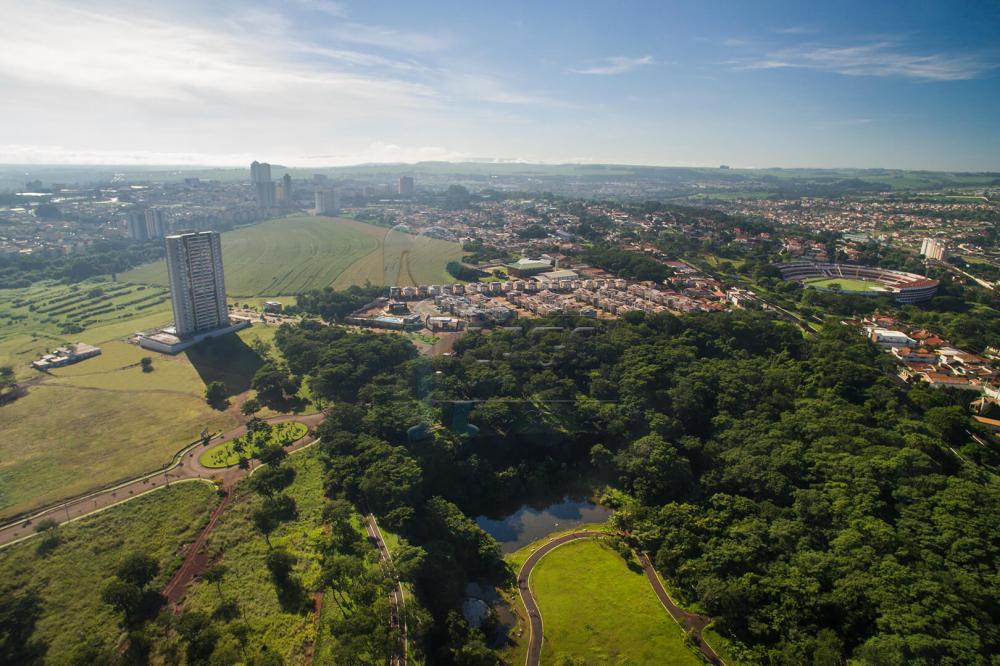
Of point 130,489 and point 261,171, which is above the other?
point 261,171

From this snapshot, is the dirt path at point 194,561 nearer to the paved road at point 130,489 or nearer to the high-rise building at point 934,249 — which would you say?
the paved road at point 130,489

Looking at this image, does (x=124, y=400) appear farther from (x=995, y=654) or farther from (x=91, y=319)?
(x=995, y=654)

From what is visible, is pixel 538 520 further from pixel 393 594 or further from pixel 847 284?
pixel 847 284

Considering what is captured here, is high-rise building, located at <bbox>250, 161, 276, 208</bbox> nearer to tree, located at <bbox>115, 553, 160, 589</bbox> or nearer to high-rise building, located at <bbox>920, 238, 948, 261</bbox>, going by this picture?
tree, located at <bbox>115, 553, 160, 589</bbox>

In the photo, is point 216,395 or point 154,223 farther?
point 154,223

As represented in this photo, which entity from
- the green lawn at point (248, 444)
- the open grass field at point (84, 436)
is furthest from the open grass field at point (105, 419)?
the green lawn at point (248, 444)

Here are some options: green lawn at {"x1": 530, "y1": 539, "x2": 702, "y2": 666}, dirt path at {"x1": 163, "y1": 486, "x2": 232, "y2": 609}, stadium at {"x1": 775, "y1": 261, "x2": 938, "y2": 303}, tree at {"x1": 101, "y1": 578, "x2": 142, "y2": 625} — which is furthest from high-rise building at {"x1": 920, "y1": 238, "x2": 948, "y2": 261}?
tree at {"x1": 101, "y1": 578, "x2": 142, "y2": 625}

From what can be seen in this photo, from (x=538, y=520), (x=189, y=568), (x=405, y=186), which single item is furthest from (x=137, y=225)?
(x=538, y=520)
